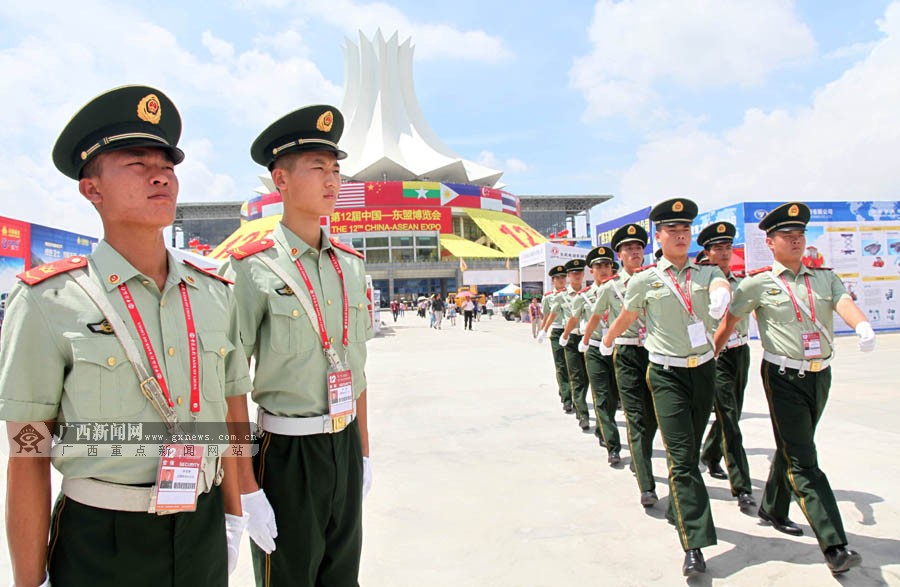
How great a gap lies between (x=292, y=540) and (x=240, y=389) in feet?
2.02

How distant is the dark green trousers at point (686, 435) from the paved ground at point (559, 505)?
22cm

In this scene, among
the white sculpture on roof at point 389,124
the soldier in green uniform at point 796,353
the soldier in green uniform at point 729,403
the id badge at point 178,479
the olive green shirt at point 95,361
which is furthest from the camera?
the white sculpture on roof at point 389,124

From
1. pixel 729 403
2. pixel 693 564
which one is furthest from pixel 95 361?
pixel 729 403

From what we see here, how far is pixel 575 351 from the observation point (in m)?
6.53

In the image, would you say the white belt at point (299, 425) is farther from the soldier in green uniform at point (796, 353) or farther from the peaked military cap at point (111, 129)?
the soldier in green uniform at point (796, 353)

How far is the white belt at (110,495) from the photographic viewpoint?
1.44 metres

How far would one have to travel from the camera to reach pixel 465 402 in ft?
25.0

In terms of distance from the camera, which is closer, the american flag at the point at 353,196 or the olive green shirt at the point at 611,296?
the olive green shirt at the point at 611,296

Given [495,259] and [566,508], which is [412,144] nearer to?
[495,259]

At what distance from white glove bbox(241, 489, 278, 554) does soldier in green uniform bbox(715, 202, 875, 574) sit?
2.87 metres

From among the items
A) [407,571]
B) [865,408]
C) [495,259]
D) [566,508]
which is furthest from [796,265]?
[495,259]

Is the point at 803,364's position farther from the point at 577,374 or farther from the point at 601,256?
the point at 577,374

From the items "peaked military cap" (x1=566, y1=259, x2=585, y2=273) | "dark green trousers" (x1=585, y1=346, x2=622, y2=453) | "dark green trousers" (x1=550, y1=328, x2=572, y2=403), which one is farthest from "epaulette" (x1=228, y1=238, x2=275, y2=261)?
"peaked military cap" (x1=566, y1=259, x2=585, y2=273)

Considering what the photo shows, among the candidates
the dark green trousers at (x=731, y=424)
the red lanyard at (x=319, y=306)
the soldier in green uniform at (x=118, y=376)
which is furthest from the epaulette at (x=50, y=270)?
the dark green trousers at (x=731, y=424)
